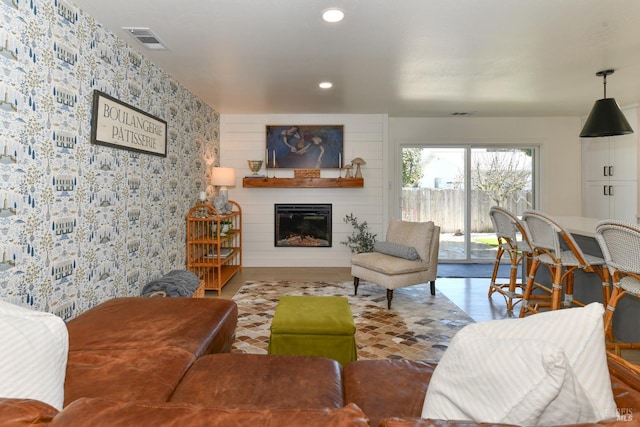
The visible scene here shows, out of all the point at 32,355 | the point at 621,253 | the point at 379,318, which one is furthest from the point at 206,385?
the point at 621,253

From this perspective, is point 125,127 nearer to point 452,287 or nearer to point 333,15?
point 333,15

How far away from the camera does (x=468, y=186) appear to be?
613cm

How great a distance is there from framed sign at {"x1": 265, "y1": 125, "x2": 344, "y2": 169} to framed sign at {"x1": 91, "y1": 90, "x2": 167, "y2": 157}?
7.17 ft

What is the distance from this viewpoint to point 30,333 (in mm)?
1025

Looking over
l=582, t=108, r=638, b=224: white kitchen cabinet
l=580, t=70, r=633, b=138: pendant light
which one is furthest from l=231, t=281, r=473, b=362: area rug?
l=582, t=108, r=638, b=224: white kitchen cabinet

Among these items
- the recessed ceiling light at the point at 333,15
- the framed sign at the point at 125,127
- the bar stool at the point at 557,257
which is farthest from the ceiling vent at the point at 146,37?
the bar stool at the point at 557,257

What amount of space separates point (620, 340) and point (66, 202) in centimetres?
409

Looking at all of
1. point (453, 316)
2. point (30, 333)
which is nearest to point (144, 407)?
point (30, 333)

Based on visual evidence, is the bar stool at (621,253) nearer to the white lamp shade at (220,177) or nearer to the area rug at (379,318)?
the area rug at (379,318)

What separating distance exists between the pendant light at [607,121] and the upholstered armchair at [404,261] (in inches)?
71.4

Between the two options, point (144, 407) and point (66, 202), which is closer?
point (144, 407)

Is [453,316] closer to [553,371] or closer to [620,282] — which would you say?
[620,282]

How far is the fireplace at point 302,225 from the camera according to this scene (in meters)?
5.71

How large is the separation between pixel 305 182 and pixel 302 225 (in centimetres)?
71
